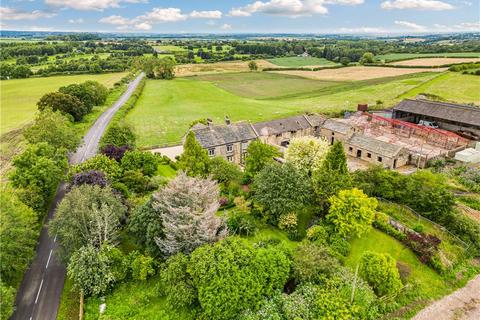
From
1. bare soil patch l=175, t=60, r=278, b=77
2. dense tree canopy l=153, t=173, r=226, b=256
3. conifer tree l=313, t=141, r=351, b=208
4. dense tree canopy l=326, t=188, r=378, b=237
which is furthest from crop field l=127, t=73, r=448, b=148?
dense tree canopy l=326, t=188, r=378, b=237

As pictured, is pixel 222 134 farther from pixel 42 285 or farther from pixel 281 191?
pixel 42 285

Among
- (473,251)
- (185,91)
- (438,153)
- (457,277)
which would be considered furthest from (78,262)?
(185,91)

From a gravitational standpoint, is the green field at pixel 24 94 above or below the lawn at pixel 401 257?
above

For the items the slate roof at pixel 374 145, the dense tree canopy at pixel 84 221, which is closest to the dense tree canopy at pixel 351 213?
the dense tree canopy at pixel 84 221

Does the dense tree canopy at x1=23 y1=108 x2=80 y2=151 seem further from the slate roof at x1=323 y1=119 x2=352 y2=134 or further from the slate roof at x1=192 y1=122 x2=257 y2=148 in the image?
the slate roof at x1=323 y1=119 x2=352 y2=134

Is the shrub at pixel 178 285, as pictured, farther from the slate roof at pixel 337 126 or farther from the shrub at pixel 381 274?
the slate roof at pixel 337 126

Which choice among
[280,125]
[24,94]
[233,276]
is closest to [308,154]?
[280,125]

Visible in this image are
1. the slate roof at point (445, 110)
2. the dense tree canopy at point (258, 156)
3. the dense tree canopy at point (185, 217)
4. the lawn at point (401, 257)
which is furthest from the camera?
the slate roof at point (445, 110)
